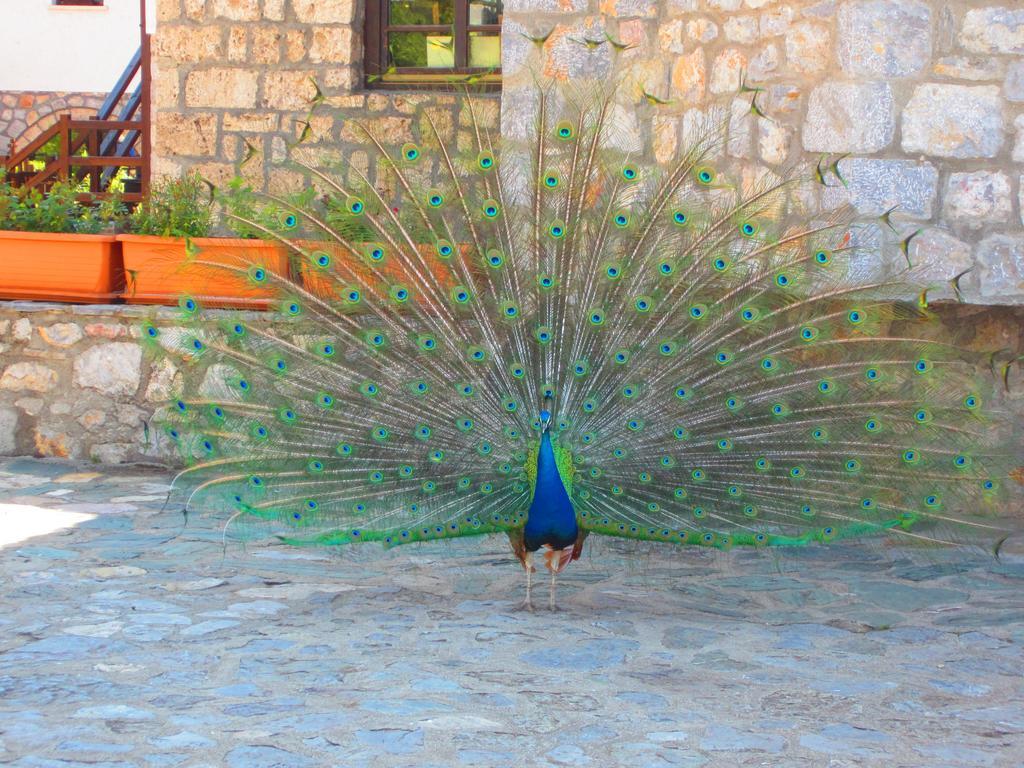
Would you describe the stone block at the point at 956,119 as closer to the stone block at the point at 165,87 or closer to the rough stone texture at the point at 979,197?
the rough stone texture at the point at 979,197

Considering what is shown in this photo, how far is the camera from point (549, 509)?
4090 millimetres

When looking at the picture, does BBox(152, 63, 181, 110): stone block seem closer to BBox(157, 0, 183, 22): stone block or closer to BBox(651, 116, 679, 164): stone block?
BBox(157, 0, 183, 22): stone block

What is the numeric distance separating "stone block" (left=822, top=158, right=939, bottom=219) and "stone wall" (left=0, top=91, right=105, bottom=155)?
12503 millimetres

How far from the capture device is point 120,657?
3.79m

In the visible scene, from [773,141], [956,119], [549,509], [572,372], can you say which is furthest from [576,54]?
[549,509]

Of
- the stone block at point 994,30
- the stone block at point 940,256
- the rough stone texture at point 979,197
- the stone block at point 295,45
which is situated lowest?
the stone block at point 940,256

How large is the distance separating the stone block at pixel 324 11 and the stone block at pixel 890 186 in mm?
4099

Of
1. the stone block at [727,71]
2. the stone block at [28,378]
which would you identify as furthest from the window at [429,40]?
the stone block at [727,71]

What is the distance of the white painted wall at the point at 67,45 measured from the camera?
16.1 metres

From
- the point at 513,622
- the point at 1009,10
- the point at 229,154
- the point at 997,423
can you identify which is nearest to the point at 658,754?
the point at 513,622

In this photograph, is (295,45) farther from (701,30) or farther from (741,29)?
(741,29)

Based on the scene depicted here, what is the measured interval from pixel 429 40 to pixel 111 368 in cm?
318

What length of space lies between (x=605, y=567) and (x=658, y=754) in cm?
201

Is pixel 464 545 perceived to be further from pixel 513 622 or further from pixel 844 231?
pixel 844 231
